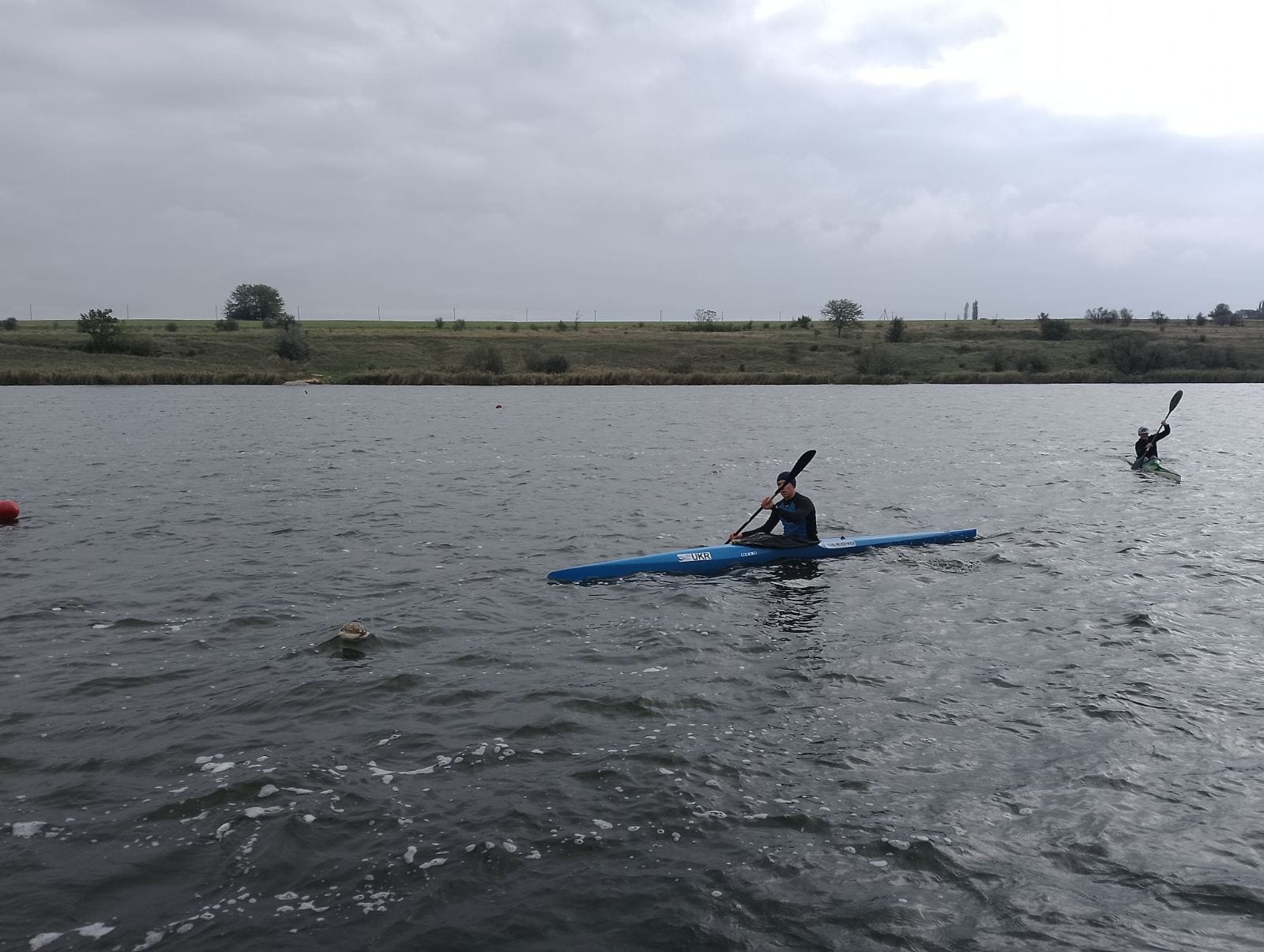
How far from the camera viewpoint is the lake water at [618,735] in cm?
568

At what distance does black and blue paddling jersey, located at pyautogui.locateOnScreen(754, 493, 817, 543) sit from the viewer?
15000mm

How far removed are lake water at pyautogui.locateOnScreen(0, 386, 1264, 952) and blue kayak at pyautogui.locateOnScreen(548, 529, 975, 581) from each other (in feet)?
0.79

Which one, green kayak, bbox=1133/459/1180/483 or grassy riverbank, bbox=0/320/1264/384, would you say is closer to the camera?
green kayak, bbox=1133/459/1180/483

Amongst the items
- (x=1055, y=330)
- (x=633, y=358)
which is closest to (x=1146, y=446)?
(x=633, y=358)

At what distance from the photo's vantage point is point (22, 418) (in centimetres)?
3969

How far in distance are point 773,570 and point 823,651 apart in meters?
3.91

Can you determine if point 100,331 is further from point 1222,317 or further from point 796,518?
point 1222,317

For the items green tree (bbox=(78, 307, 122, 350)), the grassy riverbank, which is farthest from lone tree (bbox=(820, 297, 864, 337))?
green tree (bbox=(78, 307, 122, 350))

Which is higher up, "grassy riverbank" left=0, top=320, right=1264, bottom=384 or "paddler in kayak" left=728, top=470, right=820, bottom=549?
"grassy riverbank" left=0, top=320, right=1264, bottom=384

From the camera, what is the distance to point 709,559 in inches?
556

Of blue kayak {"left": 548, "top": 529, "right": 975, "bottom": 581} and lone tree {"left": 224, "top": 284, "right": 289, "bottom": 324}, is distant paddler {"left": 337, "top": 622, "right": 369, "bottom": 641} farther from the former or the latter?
lone tree {"left": 224, "top": 284, "right": 289, "bottom": 324}

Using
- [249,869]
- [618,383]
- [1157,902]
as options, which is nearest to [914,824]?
[1157,902]

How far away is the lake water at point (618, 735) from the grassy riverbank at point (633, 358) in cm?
5101

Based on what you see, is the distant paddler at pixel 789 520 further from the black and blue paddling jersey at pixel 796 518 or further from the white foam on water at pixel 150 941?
the white foam on water at pixel 150 941
